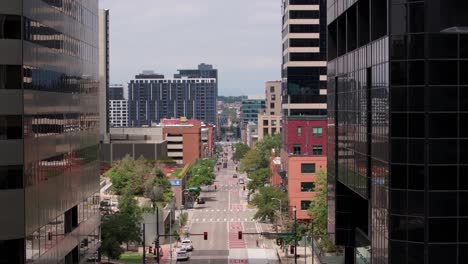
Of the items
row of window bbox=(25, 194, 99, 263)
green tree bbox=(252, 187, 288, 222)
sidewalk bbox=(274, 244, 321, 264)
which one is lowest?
sidewalk bbox=(274, 244, 321, 264)

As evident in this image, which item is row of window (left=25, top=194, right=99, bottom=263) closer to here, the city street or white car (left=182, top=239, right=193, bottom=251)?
the city street

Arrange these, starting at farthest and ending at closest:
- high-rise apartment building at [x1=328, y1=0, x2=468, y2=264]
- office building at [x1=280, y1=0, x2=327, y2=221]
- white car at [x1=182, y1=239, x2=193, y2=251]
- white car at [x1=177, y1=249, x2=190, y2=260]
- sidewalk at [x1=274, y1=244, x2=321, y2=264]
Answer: office building at [x1=280, y1=0, x2=327, y2=221] → white car at [x1=182, y1=239, x2=193, y2=251] → white car at [x1=177, y1=249, x2=190, y2=260] → sidewalk at [x1=274, y1=244, x2=321, y2=264] → high-rise apartment building at [x1=328, y1=0, x2=468, y2=264]

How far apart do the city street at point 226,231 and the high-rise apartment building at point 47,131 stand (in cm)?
3536

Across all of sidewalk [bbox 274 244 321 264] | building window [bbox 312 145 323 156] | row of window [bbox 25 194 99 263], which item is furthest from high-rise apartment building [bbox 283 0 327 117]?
row of window [bbox 25 194 99 263]

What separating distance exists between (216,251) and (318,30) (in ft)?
150

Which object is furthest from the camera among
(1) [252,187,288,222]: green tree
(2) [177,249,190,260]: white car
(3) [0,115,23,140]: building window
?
(1) [252,187,288,222]: green tree

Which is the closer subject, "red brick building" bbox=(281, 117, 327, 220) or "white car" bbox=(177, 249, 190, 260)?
"white car" bbox=(177, 249, 190, 260)

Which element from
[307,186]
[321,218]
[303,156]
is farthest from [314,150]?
[321,218]

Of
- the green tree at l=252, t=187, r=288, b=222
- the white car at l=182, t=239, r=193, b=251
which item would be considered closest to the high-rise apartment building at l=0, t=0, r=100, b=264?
the white car at l=182, t=239, r=193, b=251

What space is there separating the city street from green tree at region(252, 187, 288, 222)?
2.60m

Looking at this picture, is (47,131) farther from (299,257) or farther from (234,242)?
(234,242)

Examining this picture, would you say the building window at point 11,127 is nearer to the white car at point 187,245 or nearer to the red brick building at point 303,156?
the white car at point 187,245

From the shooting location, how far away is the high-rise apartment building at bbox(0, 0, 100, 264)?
4116 cm

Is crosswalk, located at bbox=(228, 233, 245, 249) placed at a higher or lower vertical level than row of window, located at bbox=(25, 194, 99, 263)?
lower
